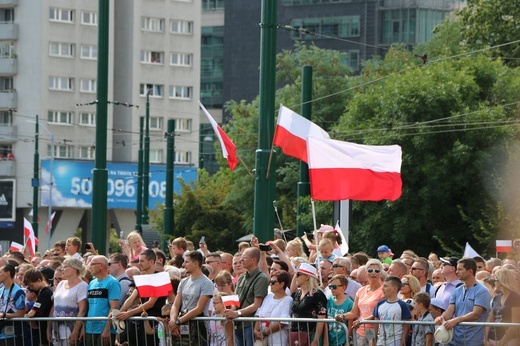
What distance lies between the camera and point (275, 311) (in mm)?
14688

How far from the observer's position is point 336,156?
17.8m

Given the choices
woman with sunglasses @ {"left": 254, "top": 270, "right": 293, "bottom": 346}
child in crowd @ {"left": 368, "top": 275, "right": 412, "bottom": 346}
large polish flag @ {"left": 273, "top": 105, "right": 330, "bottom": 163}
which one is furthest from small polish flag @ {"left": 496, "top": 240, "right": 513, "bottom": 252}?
child in crowd @ {"left": 368, "top": 275, "right": 412, "bottom": 346}

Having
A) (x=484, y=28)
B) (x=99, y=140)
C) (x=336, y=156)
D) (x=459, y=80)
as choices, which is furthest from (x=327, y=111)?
(x=336, y=156)

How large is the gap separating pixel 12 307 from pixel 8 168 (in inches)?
2806

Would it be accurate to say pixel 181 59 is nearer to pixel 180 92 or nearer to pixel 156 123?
pixel 180 92

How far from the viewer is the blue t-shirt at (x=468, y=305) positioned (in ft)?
43.8

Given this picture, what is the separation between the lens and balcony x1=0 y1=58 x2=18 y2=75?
86.4 m

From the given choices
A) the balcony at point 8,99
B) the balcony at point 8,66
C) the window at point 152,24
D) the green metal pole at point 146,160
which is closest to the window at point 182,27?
the window at point 152,24

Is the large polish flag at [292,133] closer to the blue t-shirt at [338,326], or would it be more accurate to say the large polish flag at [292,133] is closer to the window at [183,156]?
the blue t-shirt at [338,326]

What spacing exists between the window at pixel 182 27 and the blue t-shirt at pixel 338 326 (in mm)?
79116

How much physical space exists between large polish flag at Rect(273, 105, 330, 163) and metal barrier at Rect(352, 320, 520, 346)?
22.6ft

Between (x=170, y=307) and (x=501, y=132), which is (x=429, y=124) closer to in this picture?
(x=501, y=132)

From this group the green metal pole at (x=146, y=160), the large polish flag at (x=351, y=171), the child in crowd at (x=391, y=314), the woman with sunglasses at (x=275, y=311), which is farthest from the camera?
the green metal pole at (x=146, y=160)

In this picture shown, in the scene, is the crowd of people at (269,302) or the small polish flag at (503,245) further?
the small polish flag at (503,245)
